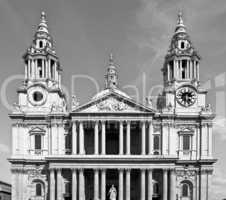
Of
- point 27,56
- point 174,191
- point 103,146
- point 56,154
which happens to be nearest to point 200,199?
point 174,191

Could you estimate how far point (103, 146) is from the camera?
1774 inches

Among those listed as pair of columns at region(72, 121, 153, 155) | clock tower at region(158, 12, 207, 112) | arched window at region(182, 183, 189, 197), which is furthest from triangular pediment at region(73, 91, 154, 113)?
arched window at region(182, 183, 189, 197)

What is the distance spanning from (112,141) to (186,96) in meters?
11.0

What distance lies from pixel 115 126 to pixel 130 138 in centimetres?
250

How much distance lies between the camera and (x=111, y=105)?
152 ft

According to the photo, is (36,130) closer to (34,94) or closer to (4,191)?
(34,94)

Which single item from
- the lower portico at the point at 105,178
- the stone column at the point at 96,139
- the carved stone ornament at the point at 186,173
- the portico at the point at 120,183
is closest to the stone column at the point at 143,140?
the lower portico at the point at 105,178

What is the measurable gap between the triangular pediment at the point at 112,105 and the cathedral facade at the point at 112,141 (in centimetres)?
12

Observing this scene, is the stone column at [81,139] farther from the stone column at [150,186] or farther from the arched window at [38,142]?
the stone column at [150,186]

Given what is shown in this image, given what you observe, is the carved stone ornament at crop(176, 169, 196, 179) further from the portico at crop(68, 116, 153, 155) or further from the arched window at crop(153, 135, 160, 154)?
the portico at crop(68, 116, 153, 155)

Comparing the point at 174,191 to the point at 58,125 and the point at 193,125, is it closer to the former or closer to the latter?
the point at 193,125

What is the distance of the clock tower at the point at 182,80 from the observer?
4788cm

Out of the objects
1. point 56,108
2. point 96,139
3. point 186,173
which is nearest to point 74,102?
point 56,108

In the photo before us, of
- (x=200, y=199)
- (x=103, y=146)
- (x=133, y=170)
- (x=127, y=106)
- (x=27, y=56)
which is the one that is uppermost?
(x=27, y=56)
